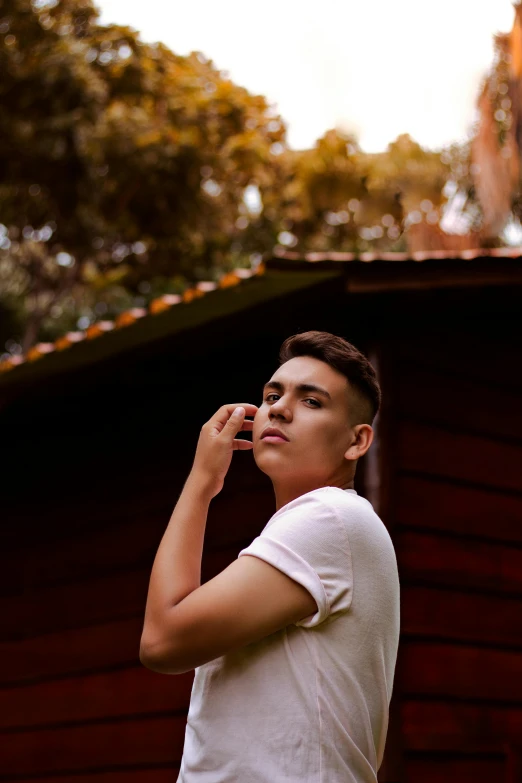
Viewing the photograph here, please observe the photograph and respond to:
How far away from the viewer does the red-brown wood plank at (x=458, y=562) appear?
4.68 metres

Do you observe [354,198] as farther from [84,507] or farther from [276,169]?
[84,507]

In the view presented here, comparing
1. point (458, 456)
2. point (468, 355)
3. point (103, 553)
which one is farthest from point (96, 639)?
point (468, 355)

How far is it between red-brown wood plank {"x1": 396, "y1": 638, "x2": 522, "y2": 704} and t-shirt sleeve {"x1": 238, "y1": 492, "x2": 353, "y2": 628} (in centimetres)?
307

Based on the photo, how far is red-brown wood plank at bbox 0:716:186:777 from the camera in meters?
5.19

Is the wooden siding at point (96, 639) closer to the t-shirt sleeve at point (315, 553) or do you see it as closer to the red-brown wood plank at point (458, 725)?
the red-brown wood plank at point (458, 725)

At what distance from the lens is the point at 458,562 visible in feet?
15.8

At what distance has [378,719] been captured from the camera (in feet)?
5.50

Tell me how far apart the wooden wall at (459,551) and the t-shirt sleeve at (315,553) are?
307 centimetres

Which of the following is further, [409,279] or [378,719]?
[409,279]

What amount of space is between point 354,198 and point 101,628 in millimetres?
15898

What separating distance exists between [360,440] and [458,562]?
3097mm

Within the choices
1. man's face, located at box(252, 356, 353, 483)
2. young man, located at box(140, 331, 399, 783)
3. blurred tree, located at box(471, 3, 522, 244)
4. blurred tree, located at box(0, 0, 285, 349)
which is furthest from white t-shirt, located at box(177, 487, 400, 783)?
blurred tree, located at box(0, 0, 285, 349)

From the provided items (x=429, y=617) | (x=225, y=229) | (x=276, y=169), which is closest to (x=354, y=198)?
(x=276, y=169)

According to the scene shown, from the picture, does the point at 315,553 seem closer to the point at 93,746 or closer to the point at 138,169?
the point at 93,746
